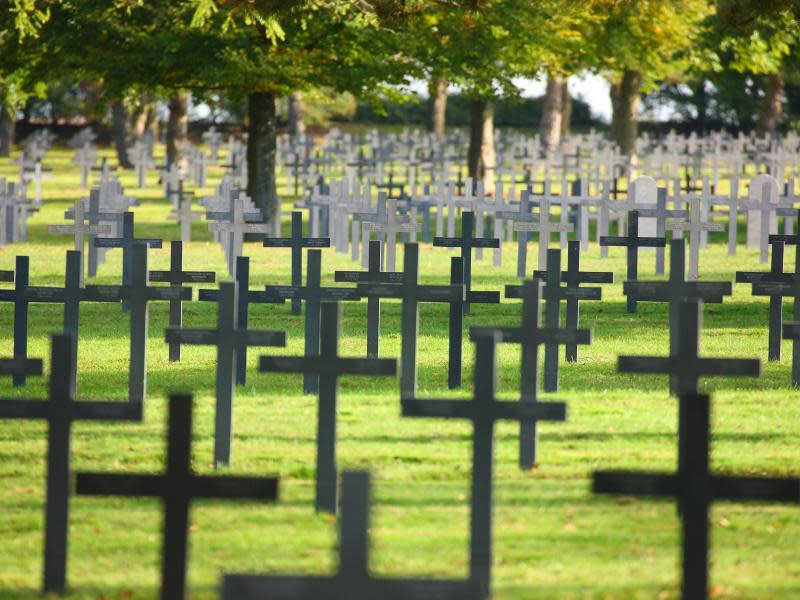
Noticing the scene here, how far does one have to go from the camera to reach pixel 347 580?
3.99m

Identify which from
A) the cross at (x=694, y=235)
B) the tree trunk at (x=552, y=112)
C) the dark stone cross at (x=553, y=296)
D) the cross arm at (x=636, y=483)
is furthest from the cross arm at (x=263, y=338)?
the tree trunk at (x=552, y=112)

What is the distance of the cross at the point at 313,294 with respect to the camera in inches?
381

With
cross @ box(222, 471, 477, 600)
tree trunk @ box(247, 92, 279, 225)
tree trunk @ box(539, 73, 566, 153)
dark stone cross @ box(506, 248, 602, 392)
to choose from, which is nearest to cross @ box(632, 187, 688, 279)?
tree trunk @ box(247, 92, 279, 225)

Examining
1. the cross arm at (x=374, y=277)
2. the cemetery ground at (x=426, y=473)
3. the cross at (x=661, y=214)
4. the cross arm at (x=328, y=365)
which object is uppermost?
the cross at (x=661, y=214)

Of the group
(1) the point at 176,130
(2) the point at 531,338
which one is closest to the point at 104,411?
(2) the point at 531,338

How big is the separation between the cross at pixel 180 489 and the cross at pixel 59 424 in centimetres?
64

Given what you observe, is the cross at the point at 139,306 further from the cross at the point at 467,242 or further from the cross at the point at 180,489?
the cross at the point at 180,489

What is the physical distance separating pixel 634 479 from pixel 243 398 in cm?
571

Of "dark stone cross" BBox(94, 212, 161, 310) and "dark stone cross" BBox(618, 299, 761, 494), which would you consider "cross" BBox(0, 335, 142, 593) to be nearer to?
"dark stone cross" BBox(618, 299, 761, 494)

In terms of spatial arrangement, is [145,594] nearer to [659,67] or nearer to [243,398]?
[243,398]

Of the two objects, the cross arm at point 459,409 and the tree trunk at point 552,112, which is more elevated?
the tree trunk at point 552,112

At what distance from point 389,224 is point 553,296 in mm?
8555

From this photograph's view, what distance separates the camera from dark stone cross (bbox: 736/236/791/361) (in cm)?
Answer: 1108

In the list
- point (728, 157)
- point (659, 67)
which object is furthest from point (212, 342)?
point (728, 157)
